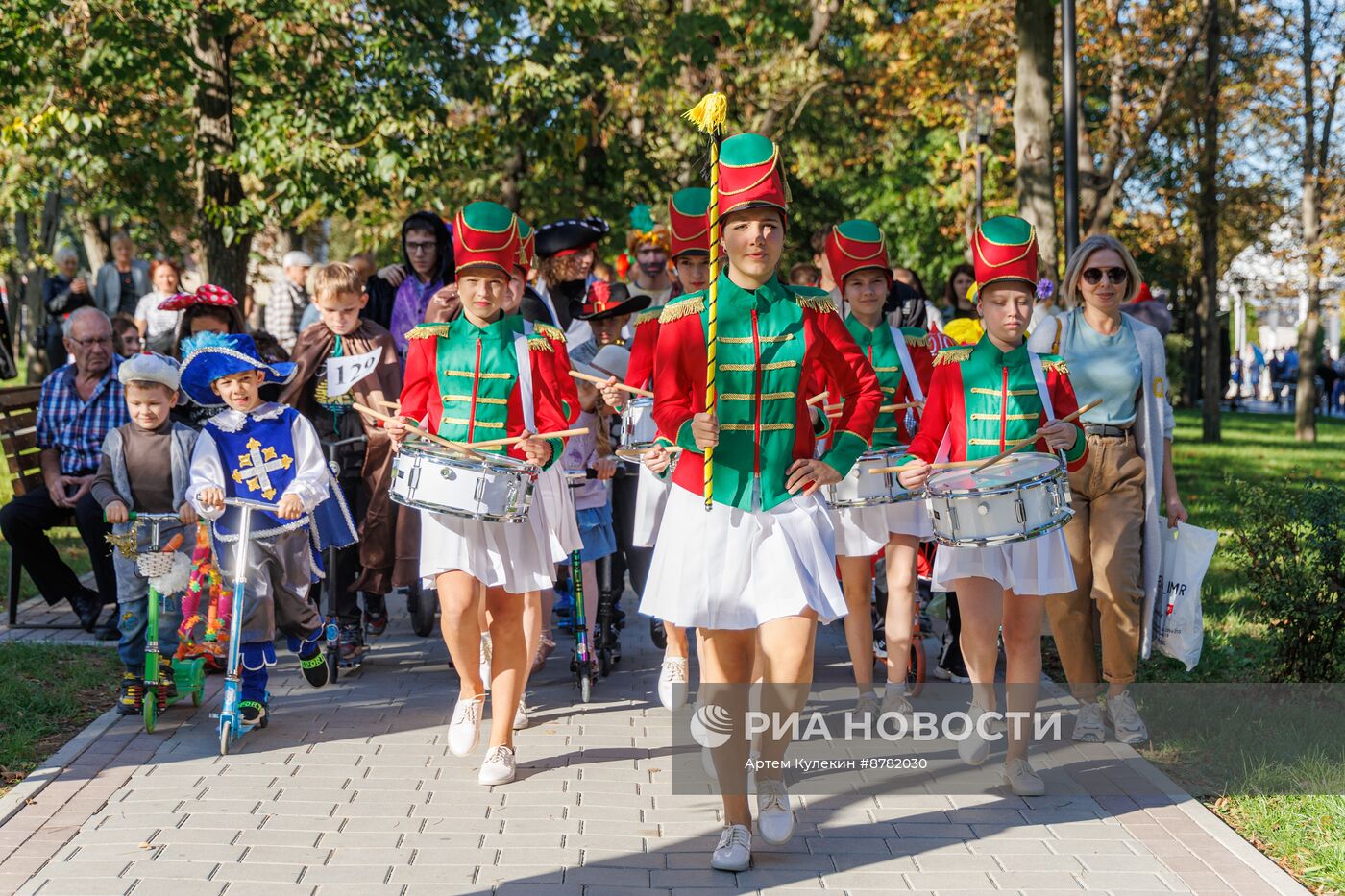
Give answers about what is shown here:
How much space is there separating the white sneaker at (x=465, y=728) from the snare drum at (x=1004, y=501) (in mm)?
2090

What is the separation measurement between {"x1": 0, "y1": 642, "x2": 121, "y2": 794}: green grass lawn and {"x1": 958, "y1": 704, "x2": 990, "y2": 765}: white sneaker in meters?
3.90

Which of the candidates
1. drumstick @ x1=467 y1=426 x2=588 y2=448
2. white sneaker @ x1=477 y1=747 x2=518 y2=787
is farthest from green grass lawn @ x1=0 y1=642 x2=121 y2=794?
drumstick @ x1=467 y1=426 x2=588 y2=448

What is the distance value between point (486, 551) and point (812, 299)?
1.81 metres

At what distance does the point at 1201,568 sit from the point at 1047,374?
1.35 meters

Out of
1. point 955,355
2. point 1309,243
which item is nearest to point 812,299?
point 955,355

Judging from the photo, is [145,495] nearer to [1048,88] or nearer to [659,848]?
[659,848]

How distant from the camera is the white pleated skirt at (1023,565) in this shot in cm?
620

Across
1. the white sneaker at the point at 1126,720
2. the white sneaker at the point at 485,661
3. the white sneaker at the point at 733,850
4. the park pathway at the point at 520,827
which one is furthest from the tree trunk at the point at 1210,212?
the white sneaker at the point at 733,850

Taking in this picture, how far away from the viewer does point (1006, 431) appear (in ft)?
20.5

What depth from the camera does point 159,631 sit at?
24.8 ft

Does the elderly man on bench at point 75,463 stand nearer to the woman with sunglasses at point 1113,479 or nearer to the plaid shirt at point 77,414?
the plaid shirt at point 77,414

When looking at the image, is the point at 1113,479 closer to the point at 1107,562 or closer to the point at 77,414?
the point at 1107,562

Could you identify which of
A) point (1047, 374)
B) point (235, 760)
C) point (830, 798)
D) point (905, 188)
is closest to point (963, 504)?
point (1047, 374)

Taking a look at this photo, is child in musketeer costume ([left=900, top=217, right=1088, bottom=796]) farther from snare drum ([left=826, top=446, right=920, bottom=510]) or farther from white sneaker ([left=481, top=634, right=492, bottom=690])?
white sneaker ([left=481, top=634, right=492, bottom=690])
